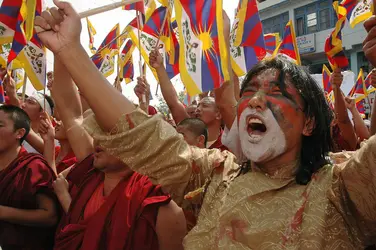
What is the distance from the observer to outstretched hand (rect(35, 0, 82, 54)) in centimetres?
145

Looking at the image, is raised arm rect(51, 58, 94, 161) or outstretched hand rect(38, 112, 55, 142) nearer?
raised arm rect(51, 58, 94, 161)

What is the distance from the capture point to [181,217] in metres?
2.07

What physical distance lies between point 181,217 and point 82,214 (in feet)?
1.93

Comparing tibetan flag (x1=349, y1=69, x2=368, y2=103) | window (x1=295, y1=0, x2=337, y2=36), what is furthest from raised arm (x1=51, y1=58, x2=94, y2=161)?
window (x1=295, y1=0, x2=337, y2=36)

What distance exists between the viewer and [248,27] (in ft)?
14.4

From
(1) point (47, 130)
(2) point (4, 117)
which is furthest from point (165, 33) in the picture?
(2) point (4, 117)

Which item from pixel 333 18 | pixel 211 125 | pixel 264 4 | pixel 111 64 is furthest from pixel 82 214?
pixel 264 4

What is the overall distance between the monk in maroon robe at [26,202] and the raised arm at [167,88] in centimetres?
123

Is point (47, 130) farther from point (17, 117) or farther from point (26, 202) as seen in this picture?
point (26, 202)

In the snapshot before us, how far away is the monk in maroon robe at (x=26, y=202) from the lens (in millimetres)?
2727

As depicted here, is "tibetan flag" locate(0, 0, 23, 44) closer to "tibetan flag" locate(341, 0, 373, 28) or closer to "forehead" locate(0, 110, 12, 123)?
"forehead" locate(0, 110, 12, 123)

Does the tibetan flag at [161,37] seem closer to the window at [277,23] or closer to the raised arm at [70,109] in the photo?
the raised arm at [70,109]

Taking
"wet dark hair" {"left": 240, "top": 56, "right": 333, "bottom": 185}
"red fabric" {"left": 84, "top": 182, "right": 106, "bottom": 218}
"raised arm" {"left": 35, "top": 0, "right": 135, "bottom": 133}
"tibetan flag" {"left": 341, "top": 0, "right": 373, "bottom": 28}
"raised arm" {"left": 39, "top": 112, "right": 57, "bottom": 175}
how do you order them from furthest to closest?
"tibetan flag" {"left": 341, "top": 0, "right": 373, "bottom": 28} < "raised arm" {"left": 39, "top": 112, "right": 57, "bottom": 175} < "red fabric" {"left": 84, "top": 182, "right": 106, "bottom": 218} < "wet dark hair" {"left": 240, "top": 56, "right": 333, "bottom": 185} < "raised arm" {"left": 35, "top": 0, "right": 135, "bottom": 133}

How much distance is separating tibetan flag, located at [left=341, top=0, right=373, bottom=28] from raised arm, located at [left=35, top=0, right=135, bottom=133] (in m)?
4.69
